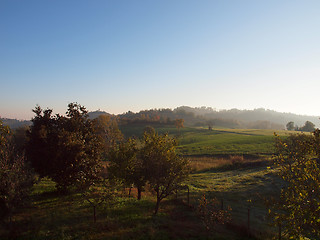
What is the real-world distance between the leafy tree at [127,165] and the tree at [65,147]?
209 centimetres

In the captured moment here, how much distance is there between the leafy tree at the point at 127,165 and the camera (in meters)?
22.7

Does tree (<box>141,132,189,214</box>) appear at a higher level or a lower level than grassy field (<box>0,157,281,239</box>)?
higher

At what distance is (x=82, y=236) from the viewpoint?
15820mm

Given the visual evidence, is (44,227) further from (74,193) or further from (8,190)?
(74,193)

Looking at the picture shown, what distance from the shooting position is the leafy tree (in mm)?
22719

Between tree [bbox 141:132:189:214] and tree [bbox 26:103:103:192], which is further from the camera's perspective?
tree [bbox 26:103:103:192]

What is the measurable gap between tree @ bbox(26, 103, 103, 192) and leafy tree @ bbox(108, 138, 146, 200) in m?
2.09

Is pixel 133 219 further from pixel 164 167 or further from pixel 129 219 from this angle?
pixel 164 167

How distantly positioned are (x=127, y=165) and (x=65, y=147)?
7.74m

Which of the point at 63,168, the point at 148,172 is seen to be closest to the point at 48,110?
the point at 63,168

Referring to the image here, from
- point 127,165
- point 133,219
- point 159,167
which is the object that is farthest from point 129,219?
point 127,165

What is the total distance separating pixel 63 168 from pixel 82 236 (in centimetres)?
834

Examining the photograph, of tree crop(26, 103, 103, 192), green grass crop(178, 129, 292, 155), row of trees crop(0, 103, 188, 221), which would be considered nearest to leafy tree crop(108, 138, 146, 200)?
row of trees crop(0, 103, 188, 221)

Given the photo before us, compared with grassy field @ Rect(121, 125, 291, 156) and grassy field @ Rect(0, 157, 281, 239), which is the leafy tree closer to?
grassy field @ Rect(0, 157, 281, 239)
